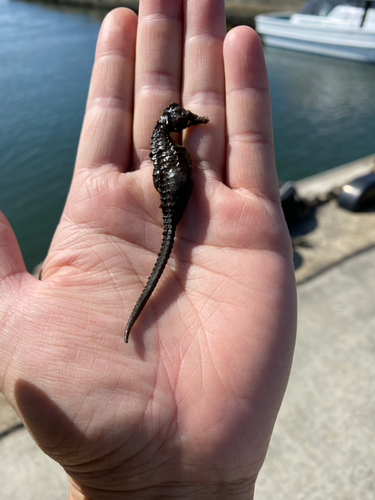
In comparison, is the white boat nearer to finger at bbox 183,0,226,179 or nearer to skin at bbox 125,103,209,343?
finger at bbox 183,0,226,179

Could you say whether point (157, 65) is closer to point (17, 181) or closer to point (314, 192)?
point (314, 192)

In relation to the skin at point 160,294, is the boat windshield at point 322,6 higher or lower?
higher

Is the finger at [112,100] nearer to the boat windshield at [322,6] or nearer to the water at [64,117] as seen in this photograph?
the water at [64,117]

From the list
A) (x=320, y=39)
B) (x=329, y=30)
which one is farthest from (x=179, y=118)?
(x=320, y=39)

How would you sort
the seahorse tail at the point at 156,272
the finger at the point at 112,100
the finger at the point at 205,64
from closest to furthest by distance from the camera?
the seahorse tail at the point at 156,272, the finger at the point at 112,100, the finger at the point at 205,64

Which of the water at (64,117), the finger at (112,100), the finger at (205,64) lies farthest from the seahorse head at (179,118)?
the water at (64,117)

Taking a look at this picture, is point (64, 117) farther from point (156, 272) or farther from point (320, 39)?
point (320, 39)
